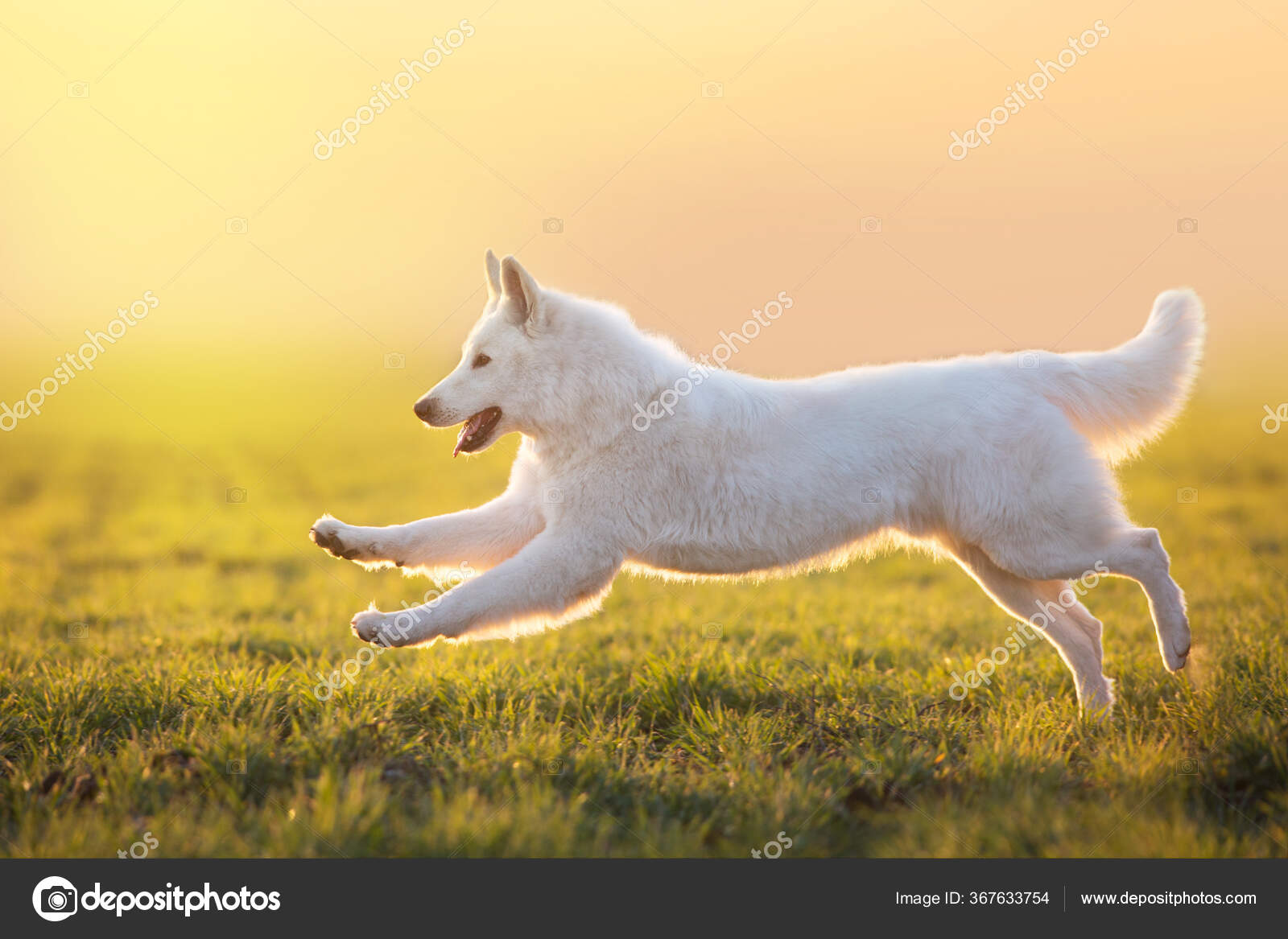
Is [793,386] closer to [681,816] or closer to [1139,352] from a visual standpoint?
[1139,352]

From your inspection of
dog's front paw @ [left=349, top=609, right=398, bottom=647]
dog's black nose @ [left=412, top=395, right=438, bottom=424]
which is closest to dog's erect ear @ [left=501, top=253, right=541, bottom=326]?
dog's black nose @ [left=412, top=395, right=438, bottom=424]

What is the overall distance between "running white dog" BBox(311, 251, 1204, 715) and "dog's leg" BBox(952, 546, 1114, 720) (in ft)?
1.56

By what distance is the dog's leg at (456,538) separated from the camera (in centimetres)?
502

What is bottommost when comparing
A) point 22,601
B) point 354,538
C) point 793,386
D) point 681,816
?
point 681,816

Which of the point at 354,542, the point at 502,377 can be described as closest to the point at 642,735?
the point at 354,542

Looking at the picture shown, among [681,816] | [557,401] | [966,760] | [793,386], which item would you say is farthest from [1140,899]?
[557,401]

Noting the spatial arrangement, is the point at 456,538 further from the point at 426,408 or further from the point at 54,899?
the point at 54,899

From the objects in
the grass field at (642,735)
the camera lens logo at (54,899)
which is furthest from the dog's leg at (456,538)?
the camera lens logo at (54,899)

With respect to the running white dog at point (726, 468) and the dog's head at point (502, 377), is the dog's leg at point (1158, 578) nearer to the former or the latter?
the running white dog at point (726, 468)

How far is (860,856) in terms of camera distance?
3980 mm

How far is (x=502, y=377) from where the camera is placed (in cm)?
491

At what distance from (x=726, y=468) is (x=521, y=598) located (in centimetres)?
129

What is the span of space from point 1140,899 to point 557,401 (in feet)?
11.3

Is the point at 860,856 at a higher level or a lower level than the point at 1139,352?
lower
